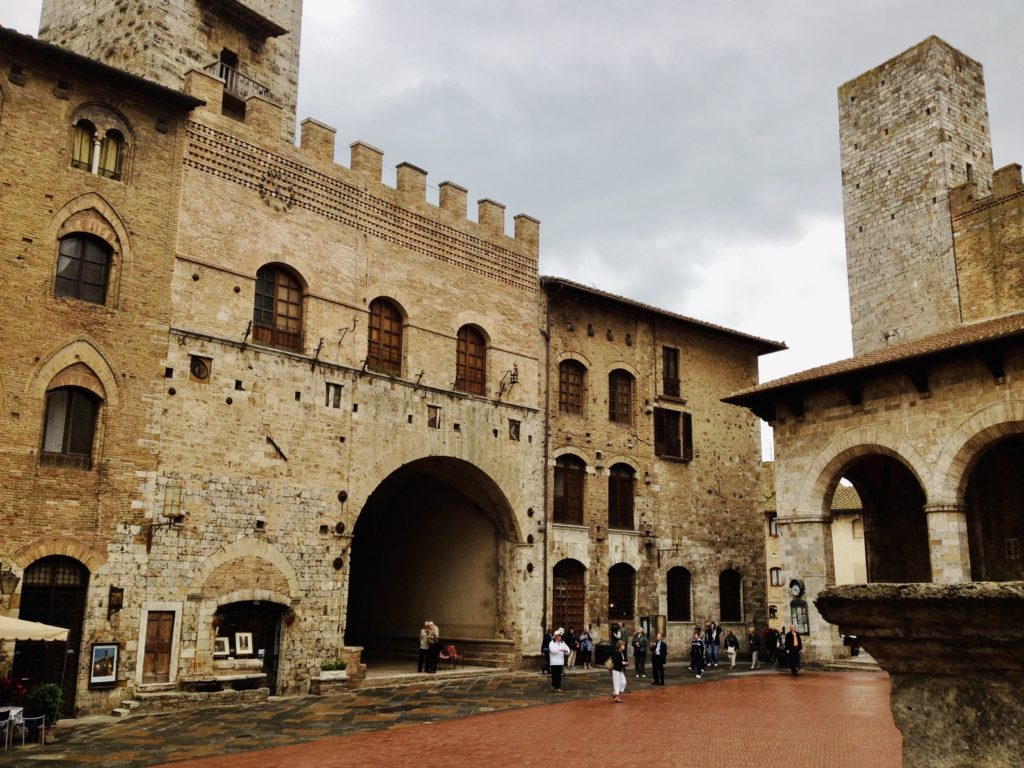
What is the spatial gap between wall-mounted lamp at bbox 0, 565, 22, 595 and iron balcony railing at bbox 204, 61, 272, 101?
1247 centimetres

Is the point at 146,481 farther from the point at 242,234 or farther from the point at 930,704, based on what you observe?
the point at 930,704

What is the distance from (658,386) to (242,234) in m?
14.0

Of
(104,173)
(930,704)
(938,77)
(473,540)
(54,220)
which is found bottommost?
(930,704)

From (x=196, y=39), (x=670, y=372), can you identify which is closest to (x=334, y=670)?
(x=670, y=372)

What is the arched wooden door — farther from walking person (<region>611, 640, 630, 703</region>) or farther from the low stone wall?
the low stone wall

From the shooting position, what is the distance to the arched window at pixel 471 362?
896 inches

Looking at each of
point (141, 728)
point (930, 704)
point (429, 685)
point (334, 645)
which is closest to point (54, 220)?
point (141, 728)

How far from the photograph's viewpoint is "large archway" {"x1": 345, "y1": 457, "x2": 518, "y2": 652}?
2331 cm

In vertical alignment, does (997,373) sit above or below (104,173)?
below

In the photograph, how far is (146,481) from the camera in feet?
54.0

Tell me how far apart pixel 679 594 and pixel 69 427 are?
713 inches

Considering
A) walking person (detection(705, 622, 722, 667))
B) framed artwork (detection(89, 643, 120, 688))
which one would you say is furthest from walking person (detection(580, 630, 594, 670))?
framed artwork (detection(89, 643, 120, 688))

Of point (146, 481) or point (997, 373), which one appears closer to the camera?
point (146, 481)

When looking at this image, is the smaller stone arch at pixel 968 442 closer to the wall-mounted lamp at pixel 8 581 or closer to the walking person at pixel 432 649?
the walking person at pixel 432 649
